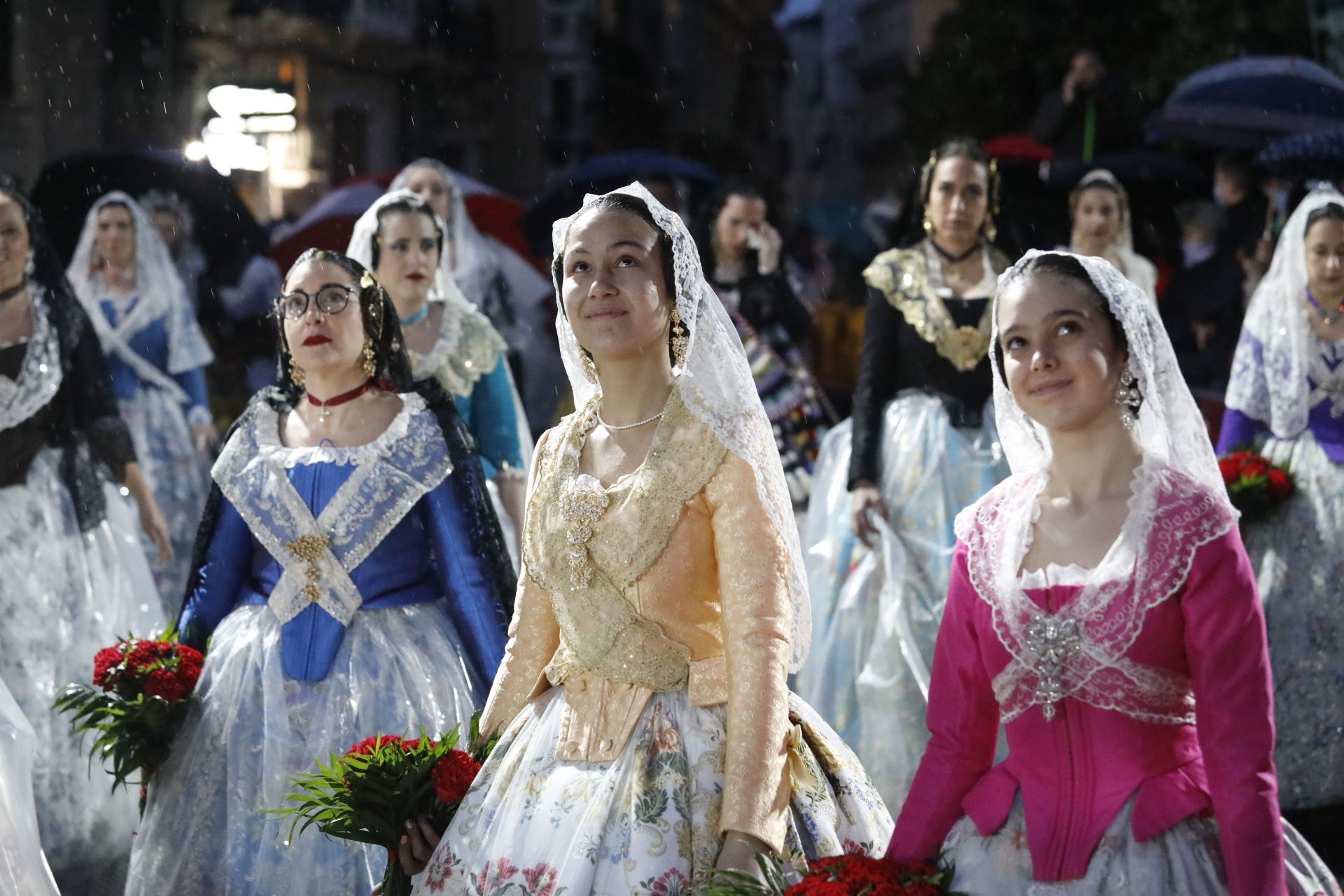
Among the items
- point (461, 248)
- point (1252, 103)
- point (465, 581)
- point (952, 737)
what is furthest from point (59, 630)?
point (1252, 103)

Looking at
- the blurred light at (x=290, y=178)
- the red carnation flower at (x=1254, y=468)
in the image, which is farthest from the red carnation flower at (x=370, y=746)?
the blurred light at (x=290, y=178)

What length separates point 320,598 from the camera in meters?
4.55

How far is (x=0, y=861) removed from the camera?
13.8 feet

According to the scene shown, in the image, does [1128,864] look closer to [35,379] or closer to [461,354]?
[461,354]

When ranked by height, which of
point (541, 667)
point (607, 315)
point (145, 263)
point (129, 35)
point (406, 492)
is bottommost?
point (541, 667)

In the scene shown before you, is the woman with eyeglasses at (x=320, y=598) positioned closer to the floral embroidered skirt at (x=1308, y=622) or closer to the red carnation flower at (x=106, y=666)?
the red carnation flower at (x=106, y=666)

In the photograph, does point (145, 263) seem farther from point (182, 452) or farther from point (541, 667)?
point (541, 667)

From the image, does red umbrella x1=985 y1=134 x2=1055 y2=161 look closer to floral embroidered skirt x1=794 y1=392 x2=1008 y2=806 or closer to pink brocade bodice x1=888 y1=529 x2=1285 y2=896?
floral embroidered skirt x1=794 y1=392 x2=1008 y2=806

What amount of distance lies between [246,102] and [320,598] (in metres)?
13.5

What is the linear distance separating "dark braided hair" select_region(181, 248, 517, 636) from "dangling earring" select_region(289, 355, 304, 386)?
0.17 ft

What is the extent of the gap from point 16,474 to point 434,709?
2.45m

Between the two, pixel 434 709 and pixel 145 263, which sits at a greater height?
pixel 145 263

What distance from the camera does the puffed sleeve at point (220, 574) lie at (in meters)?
4.69

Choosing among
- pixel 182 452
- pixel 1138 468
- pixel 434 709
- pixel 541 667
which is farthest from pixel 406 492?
pixel 182 452
